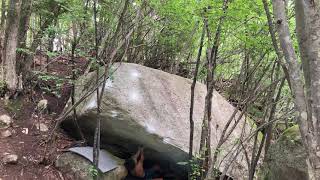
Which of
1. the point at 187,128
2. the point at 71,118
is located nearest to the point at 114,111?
the point at 71,118

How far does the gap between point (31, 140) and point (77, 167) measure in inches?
33.7

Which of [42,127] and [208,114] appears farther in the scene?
[42,127]

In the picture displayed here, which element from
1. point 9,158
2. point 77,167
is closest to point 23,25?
point 9,158

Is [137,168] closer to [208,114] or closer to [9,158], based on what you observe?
[208,114]

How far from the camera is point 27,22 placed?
261 inches

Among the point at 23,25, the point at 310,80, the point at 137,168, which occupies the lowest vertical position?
the point at 137,168

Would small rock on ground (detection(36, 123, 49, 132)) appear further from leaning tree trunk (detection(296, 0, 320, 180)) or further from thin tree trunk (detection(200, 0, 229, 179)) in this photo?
leaning tree trunk (detection(296, 0, 320, 180))

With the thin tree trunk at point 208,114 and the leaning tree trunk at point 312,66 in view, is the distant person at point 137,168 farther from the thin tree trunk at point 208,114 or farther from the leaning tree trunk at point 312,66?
the leaning tree trunk at point 312,66

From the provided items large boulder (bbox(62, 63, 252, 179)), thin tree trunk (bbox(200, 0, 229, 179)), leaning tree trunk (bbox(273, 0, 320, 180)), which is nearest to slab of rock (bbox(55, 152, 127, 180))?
large boulder (bbox(62, 63, 252, 179))

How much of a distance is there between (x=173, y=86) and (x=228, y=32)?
2.29 meters

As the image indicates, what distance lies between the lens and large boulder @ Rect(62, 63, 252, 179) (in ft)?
19.0

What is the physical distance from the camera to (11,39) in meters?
6.11

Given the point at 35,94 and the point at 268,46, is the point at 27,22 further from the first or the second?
the point at 268,46

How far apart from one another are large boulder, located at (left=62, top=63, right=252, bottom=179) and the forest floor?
383 mm
